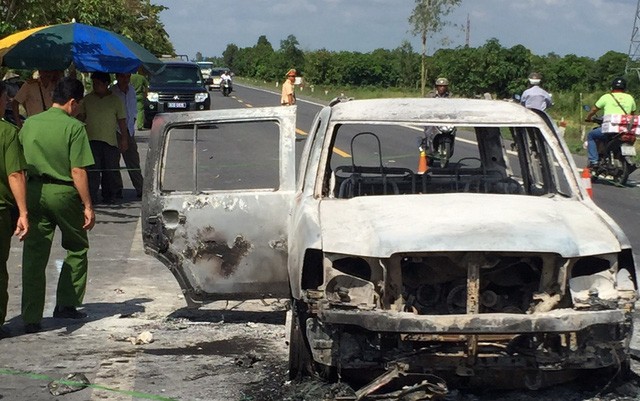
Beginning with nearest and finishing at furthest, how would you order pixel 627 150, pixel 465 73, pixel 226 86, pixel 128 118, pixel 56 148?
pixel 56 148, pixel 128 118, pixel 627 150, pixel 465 73, pixel 226 86

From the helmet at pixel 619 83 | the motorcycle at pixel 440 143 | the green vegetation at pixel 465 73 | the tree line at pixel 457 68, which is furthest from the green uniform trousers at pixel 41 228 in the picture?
the tree line at pixel 457 68

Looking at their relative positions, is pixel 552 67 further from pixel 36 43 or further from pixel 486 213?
pixel 486 213

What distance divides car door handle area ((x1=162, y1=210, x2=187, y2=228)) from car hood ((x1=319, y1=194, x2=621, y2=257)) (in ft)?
4.97

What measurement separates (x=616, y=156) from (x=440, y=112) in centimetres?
1114

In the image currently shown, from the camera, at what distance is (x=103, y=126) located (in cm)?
1389

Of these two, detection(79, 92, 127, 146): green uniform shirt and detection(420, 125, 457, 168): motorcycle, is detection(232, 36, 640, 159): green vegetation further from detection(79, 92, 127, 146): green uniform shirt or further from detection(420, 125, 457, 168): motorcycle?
detection(79, 92, 127, 146): green uniform shirt

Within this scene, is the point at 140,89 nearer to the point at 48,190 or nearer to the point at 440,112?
the point at 48,190

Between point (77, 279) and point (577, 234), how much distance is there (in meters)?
3.89

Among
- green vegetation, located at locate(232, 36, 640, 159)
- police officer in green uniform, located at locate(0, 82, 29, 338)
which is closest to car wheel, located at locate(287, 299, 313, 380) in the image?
→ police officer in green uniform, located at locate(0, 82, 29, 338)

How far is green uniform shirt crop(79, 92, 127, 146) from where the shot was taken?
13758 millimetres

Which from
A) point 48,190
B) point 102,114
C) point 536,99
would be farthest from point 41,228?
point 536,99

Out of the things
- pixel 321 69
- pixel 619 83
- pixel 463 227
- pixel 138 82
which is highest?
pixel 619 83

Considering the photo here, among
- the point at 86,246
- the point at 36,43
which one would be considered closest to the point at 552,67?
the point at 36,43

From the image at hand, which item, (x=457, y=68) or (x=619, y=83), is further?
(x=457, y=68)
